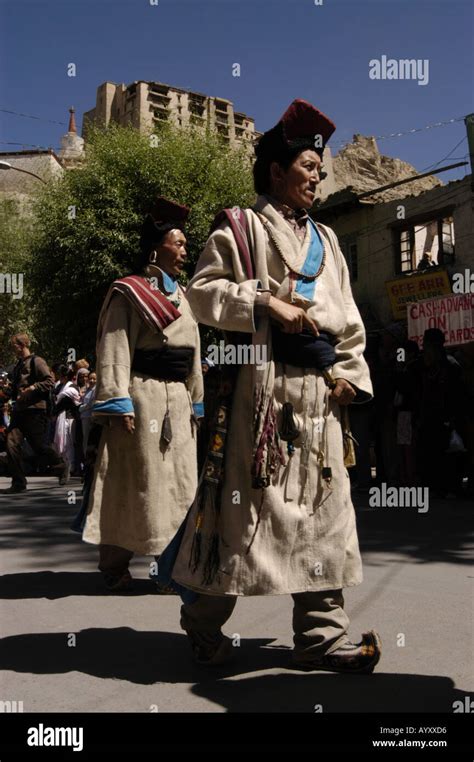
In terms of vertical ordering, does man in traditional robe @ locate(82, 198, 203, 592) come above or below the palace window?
below

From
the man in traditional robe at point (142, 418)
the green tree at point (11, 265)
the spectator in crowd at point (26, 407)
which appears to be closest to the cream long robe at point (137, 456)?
the man in traditional robe at point (142, 418)

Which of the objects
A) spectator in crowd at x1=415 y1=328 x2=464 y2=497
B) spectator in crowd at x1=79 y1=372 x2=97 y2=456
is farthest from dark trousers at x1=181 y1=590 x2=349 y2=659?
spectator in crowd at x1=79 y1=372 x2=97 y2=456

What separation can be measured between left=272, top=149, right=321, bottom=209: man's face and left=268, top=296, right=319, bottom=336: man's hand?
0.51 metres

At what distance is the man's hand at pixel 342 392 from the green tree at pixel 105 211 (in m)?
24.1

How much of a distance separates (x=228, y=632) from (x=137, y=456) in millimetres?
1364

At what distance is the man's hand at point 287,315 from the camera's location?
3.13 m

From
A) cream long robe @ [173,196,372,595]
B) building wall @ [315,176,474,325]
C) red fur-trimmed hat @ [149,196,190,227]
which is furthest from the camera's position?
building wall @ [315,176,474,325]

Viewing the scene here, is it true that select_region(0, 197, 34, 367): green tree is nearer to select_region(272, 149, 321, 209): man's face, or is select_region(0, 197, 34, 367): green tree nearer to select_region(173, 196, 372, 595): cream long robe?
select_region(272, 149, 321, 209): man's face

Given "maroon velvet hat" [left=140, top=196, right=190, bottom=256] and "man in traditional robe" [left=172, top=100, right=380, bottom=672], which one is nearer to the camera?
"man in traditional robe" [left=172, top=100, right=380, bottom=672]

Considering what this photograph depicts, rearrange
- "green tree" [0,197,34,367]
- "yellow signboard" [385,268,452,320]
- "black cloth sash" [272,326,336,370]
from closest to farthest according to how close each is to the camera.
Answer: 1. "black cloth sash" [272,326,336,370]
2. "yellow signboard" [385,268,452,320]
3. "green tree" [0,197,34,367]

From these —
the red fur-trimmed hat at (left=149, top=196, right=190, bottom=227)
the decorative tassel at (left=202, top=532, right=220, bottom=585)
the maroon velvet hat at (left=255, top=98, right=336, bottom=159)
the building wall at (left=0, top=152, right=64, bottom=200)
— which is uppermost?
the building wall at (left=0, top=152, right=64, bottom=200)

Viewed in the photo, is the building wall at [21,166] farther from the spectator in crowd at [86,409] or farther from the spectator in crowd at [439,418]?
the spectator in crowd at [439,418]

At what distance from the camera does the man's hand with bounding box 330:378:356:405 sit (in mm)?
3311

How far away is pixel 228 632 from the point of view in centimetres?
383
